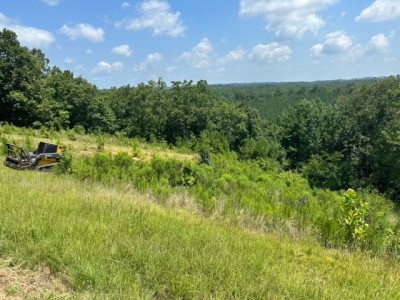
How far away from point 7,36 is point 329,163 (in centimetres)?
3283

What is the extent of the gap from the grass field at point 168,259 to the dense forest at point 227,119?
2234 centimetres

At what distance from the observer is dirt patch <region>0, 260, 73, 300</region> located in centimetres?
329

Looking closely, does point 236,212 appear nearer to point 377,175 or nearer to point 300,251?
point 300,251

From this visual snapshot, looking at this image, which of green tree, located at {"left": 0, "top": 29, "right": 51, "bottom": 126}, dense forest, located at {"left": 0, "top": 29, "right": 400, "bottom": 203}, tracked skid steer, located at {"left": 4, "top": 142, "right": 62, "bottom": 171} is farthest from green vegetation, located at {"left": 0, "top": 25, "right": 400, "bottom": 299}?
green tree, located at {"left": 0, "top": 29, "right": 51, "bottom": 126}

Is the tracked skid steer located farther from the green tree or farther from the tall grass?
the green tree

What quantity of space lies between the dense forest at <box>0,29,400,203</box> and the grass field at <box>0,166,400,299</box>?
Result: 22338 mm

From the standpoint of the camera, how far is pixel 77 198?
658cm

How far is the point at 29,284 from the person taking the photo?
3.52m

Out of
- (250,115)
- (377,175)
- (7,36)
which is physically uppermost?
(7,36)

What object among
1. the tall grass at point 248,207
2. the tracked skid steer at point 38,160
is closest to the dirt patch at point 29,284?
the tall grass at point 248,207

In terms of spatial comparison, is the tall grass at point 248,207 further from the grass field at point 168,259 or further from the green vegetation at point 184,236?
the grass field at point 168,259

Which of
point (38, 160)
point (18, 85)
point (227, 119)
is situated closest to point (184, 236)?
point (38, 160)

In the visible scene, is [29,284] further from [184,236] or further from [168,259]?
[184,236]

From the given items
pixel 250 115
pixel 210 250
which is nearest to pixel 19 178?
pixel 210 250
